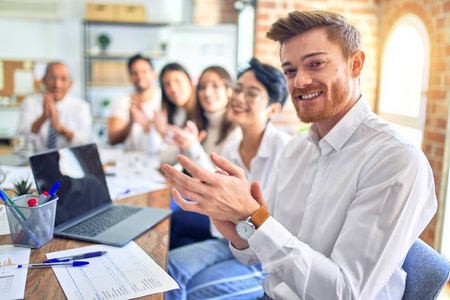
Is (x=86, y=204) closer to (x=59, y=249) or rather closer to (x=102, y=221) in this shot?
(x=102, y=221)

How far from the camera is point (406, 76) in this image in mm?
2879

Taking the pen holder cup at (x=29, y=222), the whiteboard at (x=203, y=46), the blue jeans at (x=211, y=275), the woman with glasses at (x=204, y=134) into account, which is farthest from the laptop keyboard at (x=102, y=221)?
the whiteboard at (x=203, y=46)

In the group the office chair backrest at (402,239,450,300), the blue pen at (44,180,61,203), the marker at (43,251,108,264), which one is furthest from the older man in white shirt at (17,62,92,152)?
the office chair backrest at (402,239,450,300)

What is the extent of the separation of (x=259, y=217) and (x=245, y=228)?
0.04 metres

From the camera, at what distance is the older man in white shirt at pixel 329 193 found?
33.8 inches

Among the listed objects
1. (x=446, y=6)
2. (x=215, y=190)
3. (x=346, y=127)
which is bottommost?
(x=215, y=190)

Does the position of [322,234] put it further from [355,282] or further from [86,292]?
[86,292]

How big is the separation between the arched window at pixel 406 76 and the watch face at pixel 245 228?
1.99 metres

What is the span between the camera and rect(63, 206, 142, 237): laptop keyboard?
117cm

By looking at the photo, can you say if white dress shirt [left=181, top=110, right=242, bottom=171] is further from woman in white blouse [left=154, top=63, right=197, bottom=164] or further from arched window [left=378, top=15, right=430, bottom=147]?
arched window [left=378, top=15, right=430, bottom=147]

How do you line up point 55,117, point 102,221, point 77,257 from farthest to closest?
point 55,117, point 102,221, point 77,257

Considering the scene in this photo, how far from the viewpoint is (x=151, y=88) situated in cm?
344

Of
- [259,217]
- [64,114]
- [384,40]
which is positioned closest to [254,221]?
[259,217]

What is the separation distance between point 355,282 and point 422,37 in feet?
7.09
